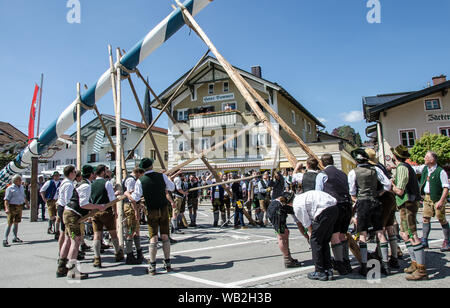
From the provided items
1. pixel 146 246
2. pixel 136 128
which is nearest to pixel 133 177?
pixel 146 246

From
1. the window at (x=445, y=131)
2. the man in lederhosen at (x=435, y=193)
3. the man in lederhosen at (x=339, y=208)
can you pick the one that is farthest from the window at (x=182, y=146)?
the man in lederhosen at (x=339, y=208)

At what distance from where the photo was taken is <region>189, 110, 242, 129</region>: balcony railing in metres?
27.9

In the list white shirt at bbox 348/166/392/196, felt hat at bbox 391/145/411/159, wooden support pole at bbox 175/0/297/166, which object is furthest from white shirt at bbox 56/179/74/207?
felt hat at bbox 391/145/411/159

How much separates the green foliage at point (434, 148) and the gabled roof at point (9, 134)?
46630 millimetres

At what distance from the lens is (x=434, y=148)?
19.5 meters

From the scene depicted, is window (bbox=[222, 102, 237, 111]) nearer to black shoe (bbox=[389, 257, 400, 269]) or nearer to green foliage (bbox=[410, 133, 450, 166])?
green foliage (bbox=[410, 133, 450, 166])

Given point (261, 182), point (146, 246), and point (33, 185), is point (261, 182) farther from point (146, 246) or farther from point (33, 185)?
point (33, 185)

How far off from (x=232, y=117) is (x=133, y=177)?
21016mm

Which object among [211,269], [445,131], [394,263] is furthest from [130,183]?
[445,131]

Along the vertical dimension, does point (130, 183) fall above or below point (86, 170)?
below

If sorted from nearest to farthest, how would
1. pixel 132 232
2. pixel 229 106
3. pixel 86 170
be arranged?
1. pixel 86 170
2. pixel 132 232
3. pixel 229 106

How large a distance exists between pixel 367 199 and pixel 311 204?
990 millimetres

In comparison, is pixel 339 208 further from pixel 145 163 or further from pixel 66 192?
pixel 66 192
